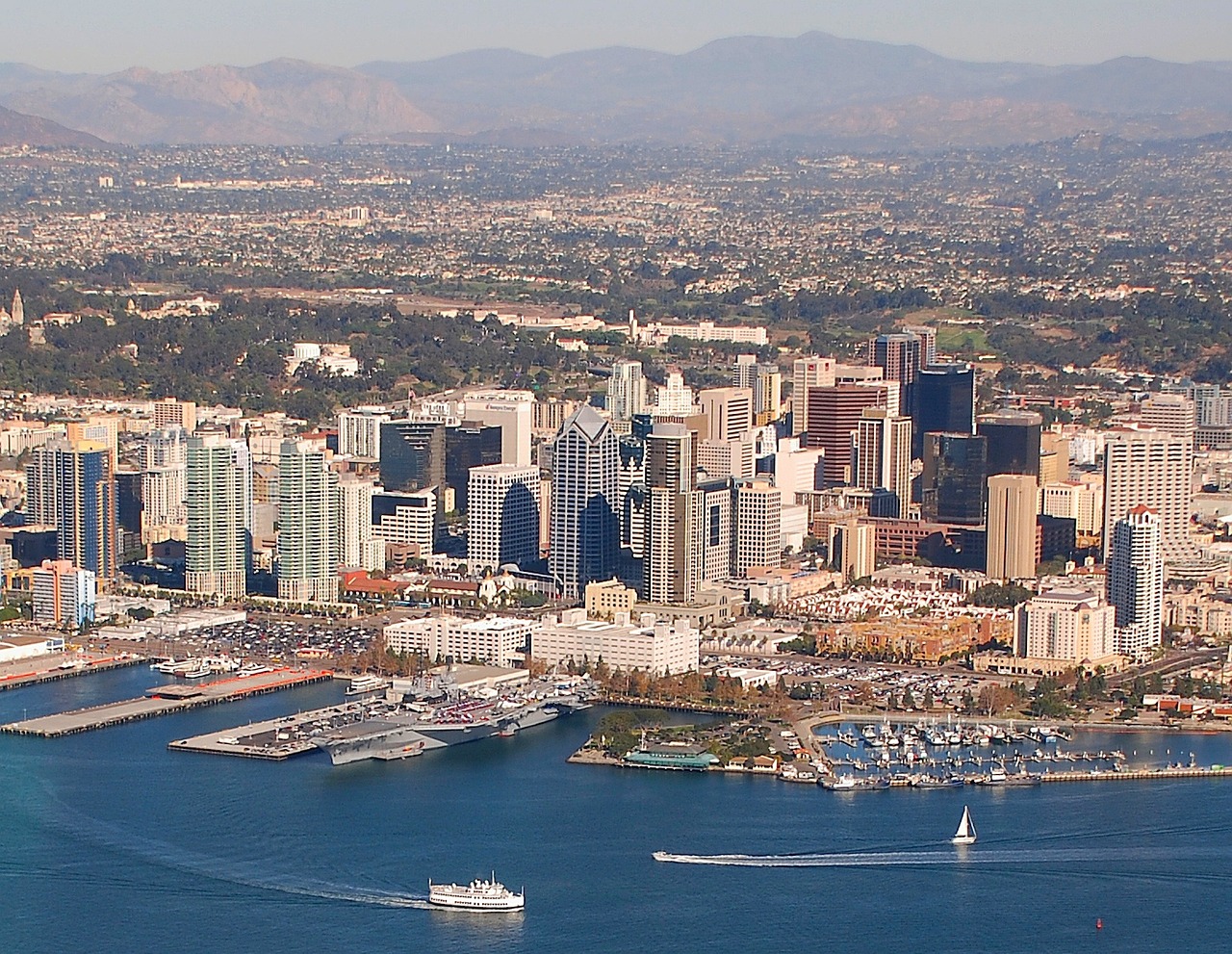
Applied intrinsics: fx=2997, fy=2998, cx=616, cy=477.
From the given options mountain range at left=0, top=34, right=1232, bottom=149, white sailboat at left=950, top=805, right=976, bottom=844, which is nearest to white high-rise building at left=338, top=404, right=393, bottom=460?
white sailboat at left=950, top=805, right=976, bottom=844

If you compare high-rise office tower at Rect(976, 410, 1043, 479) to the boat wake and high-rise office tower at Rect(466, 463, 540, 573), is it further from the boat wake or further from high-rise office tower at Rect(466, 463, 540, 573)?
the boat wake

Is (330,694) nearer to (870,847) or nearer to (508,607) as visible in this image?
(508,607)

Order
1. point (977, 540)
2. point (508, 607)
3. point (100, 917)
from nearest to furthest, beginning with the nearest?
point (100, 917) → point (508, 607) → point (977, 540)

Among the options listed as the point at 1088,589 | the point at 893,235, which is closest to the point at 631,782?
the point at 1088,589

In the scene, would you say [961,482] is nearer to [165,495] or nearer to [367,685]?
[165,495]

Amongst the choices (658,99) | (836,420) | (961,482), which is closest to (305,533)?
(961,482)

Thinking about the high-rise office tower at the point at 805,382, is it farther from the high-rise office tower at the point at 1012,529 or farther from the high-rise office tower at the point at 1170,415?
the high-rise office tower at the point at 1012,529
